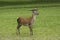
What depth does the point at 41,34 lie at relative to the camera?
11.5m

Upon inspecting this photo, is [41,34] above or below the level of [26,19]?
below

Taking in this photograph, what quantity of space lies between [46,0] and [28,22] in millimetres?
27563

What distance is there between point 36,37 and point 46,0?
90.8 feet

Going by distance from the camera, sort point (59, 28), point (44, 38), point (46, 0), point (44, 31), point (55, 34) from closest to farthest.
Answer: point (44, 38) < point (55, 34) < point (44, 31) < point (59, 28) < point (46, 0)

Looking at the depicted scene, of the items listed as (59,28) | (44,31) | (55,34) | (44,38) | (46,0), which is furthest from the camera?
(46,0)

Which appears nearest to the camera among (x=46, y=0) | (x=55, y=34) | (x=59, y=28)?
(x=55, y=34)

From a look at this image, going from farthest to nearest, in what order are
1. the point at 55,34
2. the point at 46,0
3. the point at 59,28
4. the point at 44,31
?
the point at 46,0, the point at 59,28, the point at 44,31, the point at 55,34

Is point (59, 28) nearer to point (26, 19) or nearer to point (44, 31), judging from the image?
point (44, 31)

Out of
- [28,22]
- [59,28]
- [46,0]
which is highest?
[28,22]

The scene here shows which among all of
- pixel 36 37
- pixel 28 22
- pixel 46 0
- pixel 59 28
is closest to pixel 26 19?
pixel 28 22

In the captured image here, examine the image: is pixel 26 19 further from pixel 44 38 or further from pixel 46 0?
pixel 46 0

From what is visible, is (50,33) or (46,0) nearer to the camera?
(50,33)

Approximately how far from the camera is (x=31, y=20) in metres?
10.8

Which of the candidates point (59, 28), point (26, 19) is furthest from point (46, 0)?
point (26, 19)
